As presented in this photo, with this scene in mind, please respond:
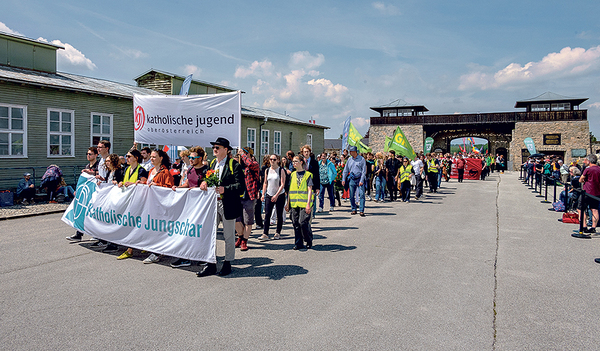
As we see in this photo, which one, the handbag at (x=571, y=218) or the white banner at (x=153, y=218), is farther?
the handbag at (x=571, y=218)

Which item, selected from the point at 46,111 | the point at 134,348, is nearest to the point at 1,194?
the point at 46,111

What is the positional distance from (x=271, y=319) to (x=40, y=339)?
2.15 metres

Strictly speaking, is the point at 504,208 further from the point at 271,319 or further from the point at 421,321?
the point at 271,319

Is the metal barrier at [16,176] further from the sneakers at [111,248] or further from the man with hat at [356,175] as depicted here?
the man with hat at [356,175]

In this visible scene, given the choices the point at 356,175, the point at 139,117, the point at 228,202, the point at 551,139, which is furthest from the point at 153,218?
the point at 551,139

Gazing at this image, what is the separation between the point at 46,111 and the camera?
16.1m

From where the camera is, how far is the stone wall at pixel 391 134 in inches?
2012

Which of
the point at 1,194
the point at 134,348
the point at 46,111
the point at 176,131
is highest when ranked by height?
the point at 46,111

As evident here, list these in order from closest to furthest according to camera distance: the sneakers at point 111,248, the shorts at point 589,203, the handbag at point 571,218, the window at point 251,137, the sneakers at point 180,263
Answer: the sneakers at point 180,263
the sneakers at point 111,248
the shorts at point 589,203
the handbag at point 571,218
the window at point 251,137

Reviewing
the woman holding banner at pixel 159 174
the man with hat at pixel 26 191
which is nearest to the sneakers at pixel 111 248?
the woman holding banner at pixel 159 174

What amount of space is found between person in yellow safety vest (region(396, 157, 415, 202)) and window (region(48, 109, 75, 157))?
14.4 metres

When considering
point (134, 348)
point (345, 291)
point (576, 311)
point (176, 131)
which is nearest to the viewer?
point (134, 348)

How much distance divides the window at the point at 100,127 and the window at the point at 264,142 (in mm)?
11719

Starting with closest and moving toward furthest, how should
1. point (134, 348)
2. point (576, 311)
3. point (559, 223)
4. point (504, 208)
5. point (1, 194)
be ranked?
1. point (134, 348)
2. point (576, 311)
3. point (559, 223)
4. point (1, 194)
5. point (504, 208)
